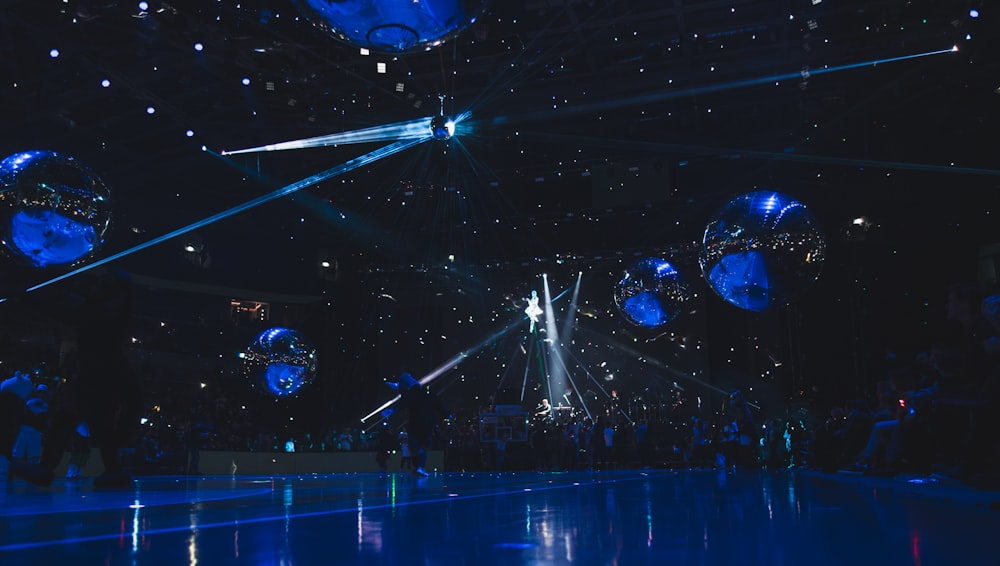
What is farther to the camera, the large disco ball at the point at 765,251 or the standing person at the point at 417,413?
the standing person at the point at 417,413

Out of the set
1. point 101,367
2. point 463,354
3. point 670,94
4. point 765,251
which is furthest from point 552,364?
point 101,367

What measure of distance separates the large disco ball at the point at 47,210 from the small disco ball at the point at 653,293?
5.26 meters

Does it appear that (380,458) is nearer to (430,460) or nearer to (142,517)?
(430,460)

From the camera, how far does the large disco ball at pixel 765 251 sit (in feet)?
19.2

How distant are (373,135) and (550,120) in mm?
3328

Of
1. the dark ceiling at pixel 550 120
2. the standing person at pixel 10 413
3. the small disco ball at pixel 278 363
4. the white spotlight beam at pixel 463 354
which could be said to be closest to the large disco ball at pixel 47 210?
the standing person at pixel 10 413

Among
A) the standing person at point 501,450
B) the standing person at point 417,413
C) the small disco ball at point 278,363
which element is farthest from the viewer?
the standing person at point 501,450

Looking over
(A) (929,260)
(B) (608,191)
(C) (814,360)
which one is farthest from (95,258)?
(A) (929,260)

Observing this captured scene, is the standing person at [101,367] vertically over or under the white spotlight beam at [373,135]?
under

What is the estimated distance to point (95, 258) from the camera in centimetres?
1844

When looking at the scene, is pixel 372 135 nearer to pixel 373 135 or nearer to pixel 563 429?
pixel 373 135

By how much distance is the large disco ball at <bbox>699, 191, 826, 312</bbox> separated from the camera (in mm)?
5867

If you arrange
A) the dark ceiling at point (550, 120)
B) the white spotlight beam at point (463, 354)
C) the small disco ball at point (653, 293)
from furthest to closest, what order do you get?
1. the white spotlight beam at point (463, 354)
2. the dark ceiling at point (550, 120)
3. the small disco ball at point (653, 293)

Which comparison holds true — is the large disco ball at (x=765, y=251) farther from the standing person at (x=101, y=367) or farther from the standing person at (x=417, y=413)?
the standing person at (x=417, y=413)
